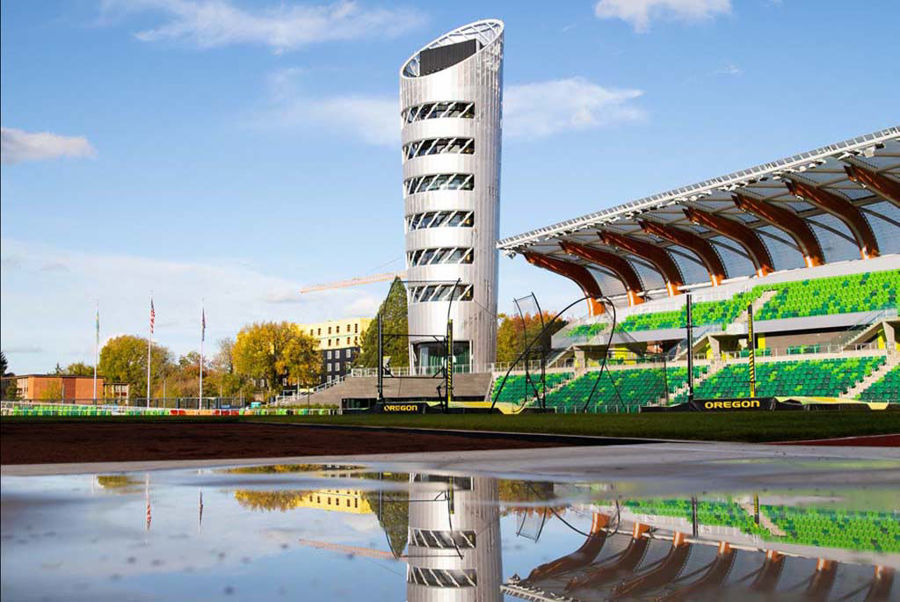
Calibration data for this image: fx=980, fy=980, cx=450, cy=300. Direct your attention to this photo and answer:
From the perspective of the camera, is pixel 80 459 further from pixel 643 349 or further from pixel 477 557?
pixel 643 349

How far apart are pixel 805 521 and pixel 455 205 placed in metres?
88.5

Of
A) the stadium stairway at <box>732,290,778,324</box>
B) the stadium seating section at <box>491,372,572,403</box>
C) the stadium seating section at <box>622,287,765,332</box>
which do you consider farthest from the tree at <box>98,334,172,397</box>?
the stadium stairway at <box>732,290,778,324</box>

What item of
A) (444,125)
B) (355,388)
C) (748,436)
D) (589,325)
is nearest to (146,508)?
(748,436)

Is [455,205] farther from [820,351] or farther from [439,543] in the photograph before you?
[439,543]

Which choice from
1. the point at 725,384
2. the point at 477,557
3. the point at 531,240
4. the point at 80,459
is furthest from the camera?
the point at 531,240

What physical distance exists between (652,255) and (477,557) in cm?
8962

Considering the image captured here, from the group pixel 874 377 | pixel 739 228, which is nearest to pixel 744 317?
pixel 739 228

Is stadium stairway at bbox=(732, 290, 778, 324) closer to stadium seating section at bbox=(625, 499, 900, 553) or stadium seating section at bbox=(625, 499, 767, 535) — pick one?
stadium seating section at bbox=(625, 499, 767, 535)

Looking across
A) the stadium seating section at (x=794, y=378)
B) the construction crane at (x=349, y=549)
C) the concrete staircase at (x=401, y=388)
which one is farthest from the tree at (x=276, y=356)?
the construction crane at (x=349, y=549)

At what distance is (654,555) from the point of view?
279 inches

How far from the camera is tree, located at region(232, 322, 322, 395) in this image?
398ft

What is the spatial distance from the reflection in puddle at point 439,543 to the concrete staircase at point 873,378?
156ft

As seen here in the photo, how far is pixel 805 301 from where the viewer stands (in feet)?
238

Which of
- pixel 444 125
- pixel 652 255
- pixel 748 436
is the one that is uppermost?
pixel 444 125
